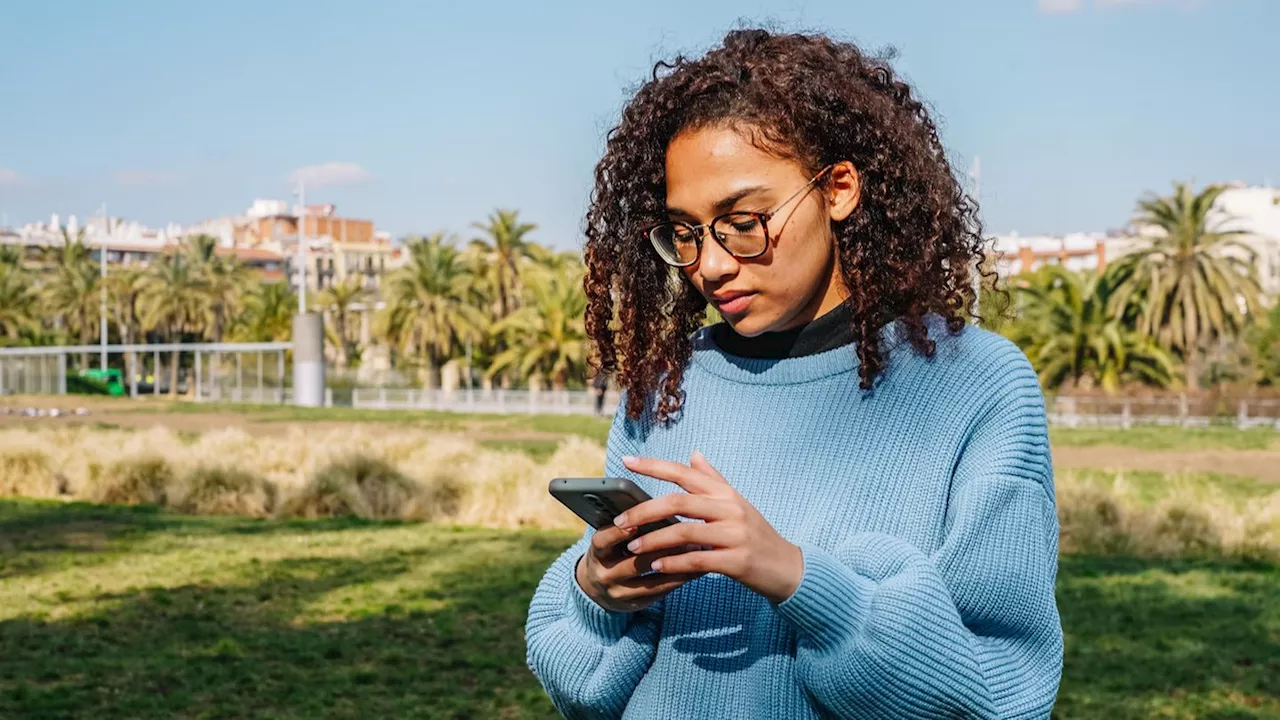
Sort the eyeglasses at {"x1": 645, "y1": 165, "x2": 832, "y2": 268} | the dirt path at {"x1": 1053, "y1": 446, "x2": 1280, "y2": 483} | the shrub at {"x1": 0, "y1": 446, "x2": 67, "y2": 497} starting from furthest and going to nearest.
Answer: the dirt path at {"x1": 1053, "y1": 446, "x2": 1280, "y2": 483} → the shrub at {"x1": 0, "y1": 446, "x2": 67, "y2": 497} → the eyeglasses at {"x1": 645, "y1": 165, "x2": 832, "y2": 268}

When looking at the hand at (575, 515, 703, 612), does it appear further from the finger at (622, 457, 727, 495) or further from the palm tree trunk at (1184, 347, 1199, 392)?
the palm tree trunk at (1184, 347, 1199, 392)

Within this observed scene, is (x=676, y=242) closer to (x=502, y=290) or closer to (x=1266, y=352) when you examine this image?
(x=502, y=290)

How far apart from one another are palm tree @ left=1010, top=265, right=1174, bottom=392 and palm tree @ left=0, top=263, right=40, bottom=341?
46.6 meters

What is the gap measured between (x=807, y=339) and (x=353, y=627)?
306 inches

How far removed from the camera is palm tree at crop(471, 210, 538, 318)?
58656 millimetres

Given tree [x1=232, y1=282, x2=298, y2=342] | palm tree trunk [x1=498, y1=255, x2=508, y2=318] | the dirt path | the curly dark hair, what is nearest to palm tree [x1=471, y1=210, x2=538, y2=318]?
palm tree trunk [x1=498, y1=255, x2=508, y2=318]

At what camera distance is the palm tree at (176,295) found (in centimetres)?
7362

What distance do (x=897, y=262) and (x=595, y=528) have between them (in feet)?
1.60

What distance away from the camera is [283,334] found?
7225cm

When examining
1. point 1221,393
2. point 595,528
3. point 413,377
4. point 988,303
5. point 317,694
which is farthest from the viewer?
point 413,377

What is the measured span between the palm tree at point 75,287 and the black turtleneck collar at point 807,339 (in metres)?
76.9

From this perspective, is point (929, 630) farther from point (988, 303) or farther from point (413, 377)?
point (413, 377)

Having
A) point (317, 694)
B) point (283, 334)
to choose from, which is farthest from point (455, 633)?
point (283, 334)

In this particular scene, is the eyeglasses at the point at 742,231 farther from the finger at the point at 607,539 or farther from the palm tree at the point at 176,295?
the palm tree at the point at 176,295
